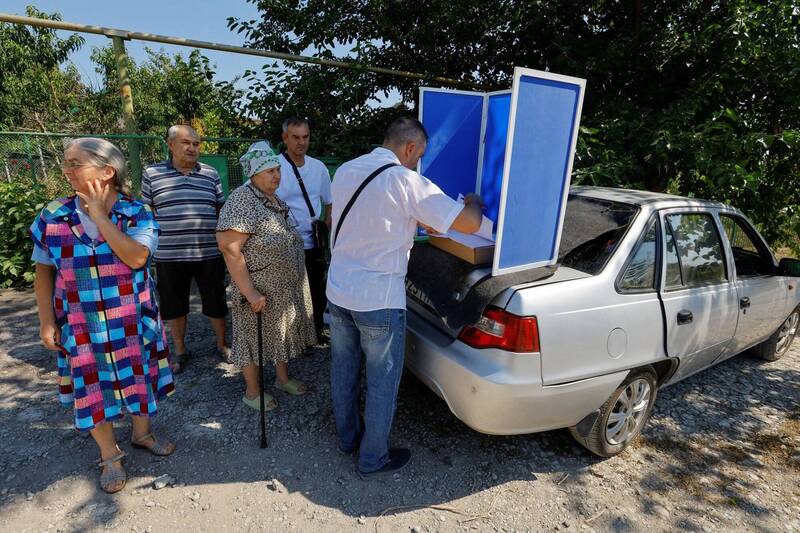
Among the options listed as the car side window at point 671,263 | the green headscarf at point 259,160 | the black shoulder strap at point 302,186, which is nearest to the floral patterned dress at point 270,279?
the green headscarf at point 259,160

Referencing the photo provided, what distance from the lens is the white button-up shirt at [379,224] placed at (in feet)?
6.82

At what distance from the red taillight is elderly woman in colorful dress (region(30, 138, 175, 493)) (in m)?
1.65

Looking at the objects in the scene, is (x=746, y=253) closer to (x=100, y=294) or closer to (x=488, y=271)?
(x=488, y=271)

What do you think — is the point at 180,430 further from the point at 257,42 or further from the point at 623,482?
the point at 257,42

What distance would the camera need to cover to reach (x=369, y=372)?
2355 mm

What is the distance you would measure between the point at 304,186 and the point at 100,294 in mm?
1696

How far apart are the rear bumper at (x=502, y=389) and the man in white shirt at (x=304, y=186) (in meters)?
1.49

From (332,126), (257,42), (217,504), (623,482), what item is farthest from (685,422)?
(257,42)

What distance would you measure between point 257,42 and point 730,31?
228 inches

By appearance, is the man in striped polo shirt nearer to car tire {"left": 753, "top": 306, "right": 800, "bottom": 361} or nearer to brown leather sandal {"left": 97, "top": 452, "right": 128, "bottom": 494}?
brown leather sandal {"left": 97, "top": 452, "right": 128, "bottom": 494}

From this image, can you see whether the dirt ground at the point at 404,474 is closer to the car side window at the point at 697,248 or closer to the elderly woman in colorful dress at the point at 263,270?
the elderly woman in colorful dress at the point at 263,270

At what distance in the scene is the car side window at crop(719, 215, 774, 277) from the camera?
133 inches

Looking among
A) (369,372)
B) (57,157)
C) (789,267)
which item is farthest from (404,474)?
(57,157)

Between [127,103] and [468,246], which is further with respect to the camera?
[127,103]
